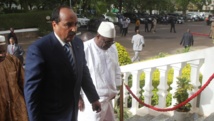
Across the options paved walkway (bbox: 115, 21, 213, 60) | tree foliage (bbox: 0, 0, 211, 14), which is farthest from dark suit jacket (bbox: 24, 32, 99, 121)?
tree foliage (bbox: 0, 0, 211, 14)

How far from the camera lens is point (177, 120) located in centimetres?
409

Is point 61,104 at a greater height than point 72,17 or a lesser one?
lesser

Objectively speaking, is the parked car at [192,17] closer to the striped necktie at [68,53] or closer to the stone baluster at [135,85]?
the stone baluster at [135,85]

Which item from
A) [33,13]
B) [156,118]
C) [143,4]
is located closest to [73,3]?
[33,13]

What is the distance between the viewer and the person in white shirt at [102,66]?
3329 millimetres

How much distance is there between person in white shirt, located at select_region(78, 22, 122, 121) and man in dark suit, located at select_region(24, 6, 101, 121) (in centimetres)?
93

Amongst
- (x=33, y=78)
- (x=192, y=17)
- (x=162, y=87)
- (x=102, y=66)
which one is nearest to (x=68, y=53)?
(x=33, y=78)

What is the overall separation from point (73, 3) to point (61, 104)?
2393 centimetres

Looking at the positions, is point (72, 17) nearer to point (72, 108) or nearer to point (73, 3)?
point (72, 108)

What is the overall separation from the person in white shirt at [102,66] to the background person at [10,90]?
70 centimetres

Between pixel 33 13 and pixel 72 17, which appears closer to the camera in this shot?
pixel 72 17

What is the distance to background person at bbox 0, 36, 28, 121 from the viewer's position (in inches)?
125

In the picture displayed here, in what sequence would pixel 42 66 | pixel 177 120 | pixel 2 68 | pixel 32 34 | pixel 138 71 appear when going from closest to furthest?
pixel 42 66
pixel 2 68
pixel 177 120
pixel 138 71
pixel 32 34

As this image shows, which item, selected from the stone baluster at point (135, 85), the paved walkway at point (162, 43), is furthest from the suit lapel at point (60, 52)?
the paved walkway at point (162, 43)
